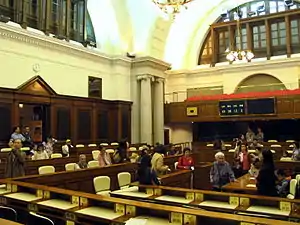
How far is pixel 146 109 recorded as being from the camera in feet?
62.5

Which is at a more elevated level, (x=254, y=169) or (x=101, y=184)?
(x=254, y=169)

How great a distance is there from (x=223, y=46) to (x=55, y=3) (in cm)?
1170

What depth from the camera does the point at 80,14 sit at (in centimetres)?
1670

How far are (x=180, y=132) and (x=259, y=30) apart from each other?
8.03 meters

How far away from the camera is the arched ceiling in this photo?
59.0 feet

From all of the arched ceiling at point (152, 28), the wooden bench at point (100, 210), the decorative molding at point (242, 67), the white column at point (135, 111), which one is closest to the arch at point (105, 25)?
the arched ceiling at point (152, 28)

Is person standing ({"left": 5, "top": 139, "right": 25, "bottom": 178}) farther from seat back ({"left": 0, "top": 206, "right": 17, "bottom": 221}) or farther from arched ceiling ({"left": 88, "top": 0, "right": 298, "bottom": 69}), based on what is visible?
arched ceiling ({"left": 88, "top": 0, "right": 298, "bottom": 69})

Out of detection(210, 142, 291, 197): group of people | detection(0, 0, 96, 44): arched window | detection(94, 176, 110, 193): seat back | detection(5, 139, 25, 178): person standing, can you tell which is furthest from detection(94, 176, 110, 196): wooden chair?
detection(0, 0, 96, 44): arched window

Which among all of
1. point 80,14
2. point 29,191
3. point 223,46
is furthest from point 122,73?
point 29,191

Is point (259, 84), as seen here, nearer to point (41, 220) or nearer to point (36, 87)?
point (36, 87)

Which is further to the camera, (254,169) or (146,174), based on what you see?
(254,169)

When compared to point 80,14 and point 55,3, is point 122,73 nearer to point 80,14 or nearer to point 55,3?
point 80,14

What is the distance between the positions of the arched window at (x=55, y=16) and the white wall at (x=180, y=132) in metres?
7.40

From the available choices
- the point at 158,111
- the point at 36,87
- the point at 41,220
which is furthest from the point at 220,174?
the point at 158,111
